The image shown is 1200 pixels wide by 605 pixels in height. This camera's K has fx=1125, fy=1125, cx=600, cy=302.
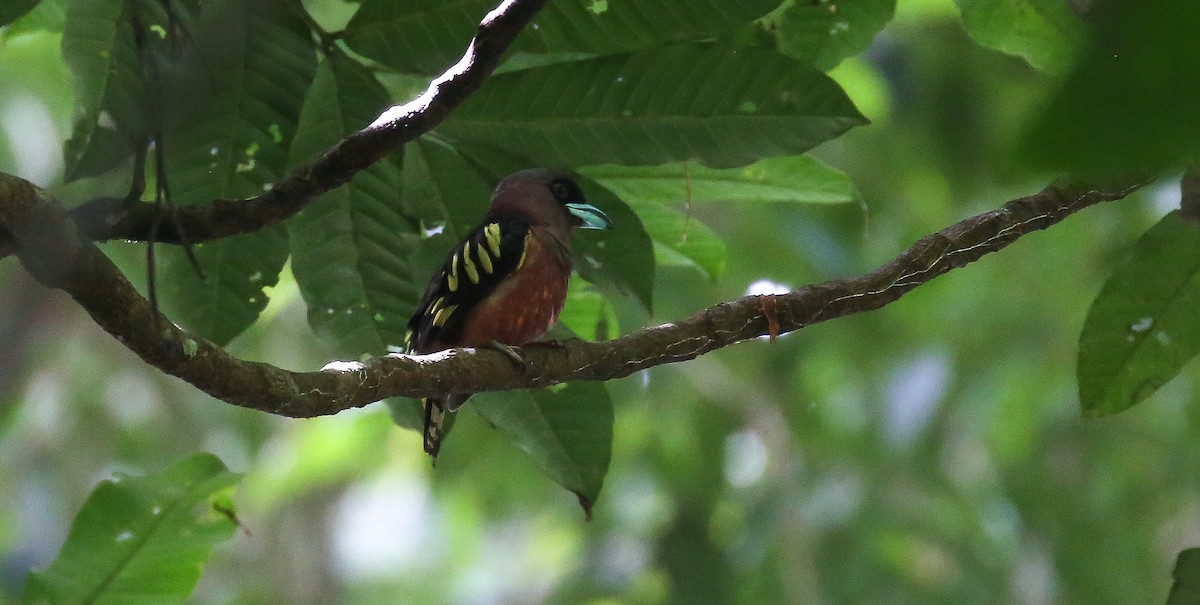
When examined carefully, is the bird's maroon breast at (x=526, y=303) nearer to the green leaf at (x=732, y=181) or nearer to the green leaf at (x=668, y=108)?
the green leaf at (x=732, y=181)

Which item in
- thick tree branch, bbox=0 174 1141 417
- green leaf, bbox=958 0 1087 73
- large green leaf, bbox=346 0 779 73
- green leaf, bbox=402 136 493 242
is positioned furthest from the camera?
green leaf, bbox=402 136 493 242

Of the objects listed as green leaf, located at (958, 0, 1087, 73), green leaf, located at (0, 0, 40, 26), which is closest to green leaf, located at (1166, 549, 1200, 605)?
green leaf, located at (958, 0, 1087, 73)

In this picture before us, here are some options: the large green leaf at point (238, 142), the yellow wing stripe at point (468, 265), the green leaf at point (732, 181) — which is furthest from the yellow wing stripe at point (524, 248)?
the large green leaf at point (238, 142)

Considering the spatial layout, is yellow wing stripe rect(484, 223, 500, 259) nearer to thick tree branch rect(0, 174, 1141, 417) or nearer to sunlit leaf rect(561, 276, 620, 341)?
sunlit leaf rect(561, 276, 620, 341)

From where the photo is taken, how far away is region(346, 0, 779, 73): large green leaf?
204 cm

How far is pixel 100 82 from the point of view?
2096mm

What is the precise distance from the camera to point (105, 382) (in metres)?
8.91

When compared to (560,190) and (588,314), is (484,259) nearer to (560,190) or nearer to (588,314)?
(588,314)

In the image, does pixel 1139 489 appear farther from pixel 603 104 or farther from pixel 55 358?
pixel 55 358

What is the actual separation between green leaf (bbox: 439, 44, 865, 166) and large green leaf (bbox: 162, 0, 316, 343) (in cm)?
41

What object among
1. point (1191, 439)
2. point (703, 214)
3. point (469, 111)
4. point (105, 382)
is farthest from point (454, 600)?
point (469, 111)

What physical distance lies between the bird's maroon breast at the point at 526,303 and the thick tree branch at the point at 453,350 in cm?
63

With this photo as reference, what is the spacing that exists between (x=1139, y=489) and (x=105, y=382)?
7486mm

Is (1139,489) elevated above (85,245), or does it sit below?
below
